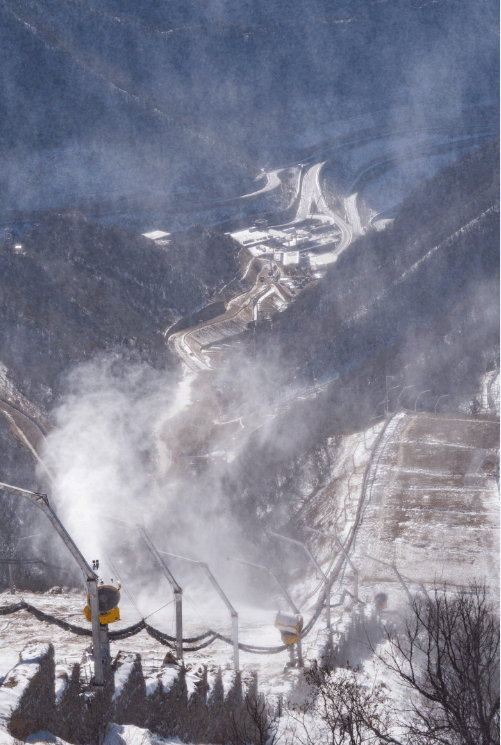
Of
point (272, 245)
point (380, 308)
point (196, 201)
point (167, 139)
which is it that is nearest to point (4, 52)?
point (167, 139)

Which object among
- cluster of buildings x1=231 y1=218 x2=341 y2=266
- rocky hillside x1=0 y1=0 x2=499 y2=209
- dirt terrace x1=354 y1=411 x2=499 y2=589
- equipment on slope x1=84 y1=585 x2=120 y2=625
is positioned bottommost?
equipment on slope x1=84 y1=585 x2=120 y2=625

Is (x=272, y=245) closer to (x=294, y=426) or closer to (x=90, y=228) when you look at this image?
(x=90, y=228)

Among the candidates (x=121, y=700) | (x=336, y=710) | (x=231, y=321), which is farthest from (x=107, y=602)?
(x=231, y=321)

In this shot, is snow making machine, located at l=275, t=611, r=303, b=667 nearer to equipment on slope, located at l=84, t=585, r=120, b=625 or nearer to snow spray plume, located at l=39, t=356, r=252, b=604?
equipment on slope, located at l=84, t=585, r=120, b=625

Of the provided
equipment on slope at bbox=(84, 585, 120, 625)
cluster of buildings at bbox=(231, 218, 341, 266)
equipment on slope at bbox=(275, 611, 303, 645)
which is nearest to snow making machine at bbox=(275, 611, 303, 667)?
equipment on slope at bbox=(275, 611, 303, 645)

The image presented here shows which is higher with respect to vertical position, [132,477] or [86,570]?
[132,477]

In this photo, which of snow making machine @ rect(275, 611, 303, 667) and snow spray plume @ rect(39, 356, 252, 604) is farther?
snow spray plume @ rect(39, 356, 252, 604)

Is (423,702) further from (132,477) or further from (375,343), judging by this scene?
(375,343)

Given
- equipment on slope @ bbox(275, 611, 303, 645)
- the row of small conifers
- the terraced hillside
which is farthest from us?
the terraced hillside

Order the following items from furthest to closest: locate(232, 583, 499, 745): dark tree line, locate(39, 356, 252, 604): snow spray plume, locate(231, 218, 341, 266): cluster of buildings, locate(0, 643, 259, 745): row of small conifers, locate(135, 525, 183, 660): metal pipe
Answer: locate(231, 218, 341, 266): cluster of buildings < locate(39, 356, 252, 604): snow spray plume < locate(135, 525, 183, 660): metal pipe < locate(0, 643, 259, 745): row of small conifers < locate(232, 583, 499, 745): dark tree line
